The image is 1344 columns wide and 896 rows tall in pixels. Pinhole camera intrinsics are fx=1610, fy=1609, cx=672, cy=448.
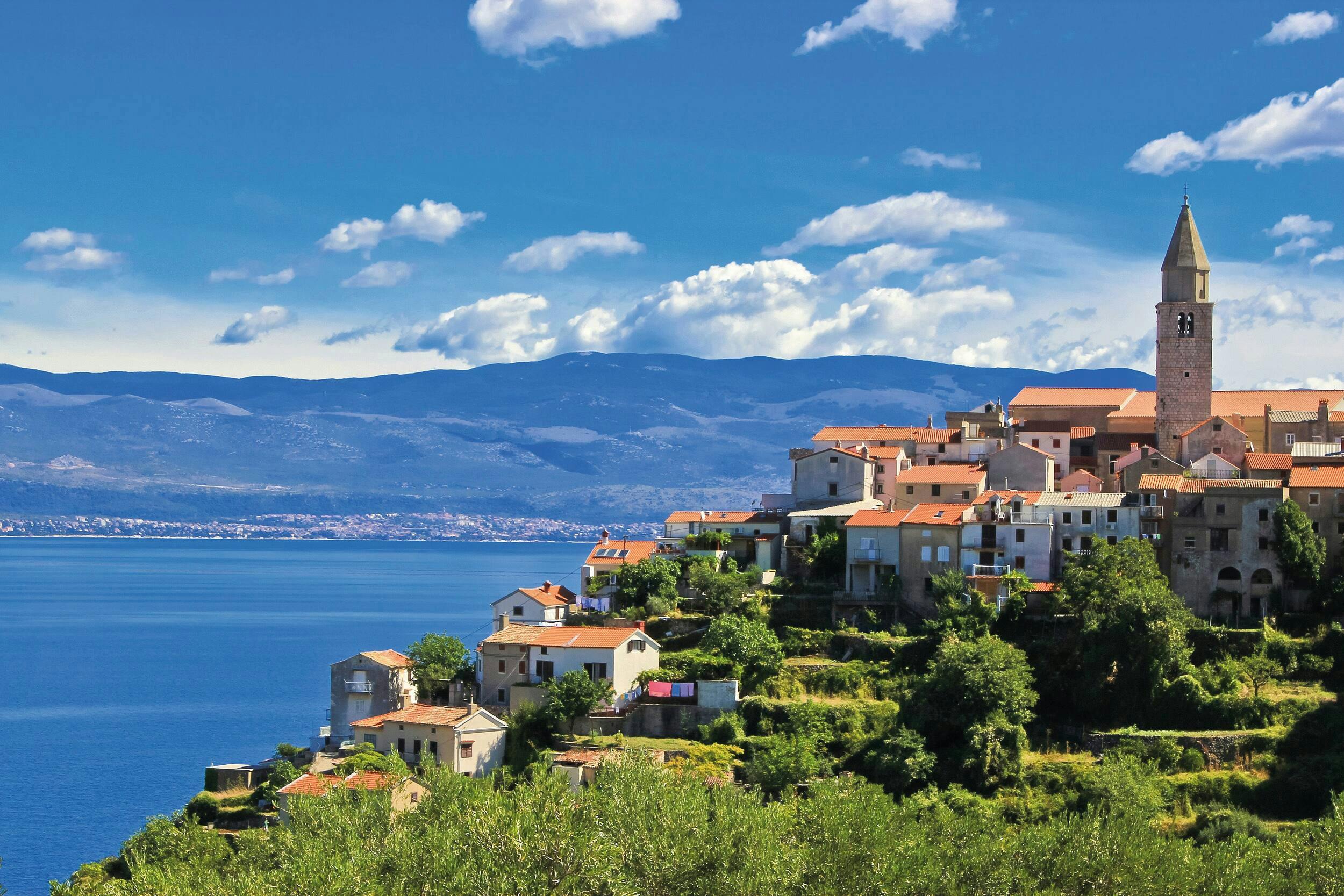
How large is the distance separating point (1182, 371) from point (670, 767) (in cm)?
3119

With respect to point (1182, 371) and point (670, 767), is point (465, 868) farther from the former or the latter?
point (1182, 371)

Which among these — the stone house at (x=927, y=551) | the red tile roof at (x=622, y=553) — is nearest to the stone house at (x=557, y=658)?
the stone house at (x=927, y=551)

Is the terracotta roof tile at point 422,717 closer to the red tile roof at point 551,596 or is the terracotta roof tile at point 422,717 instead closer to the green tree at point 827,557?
the red tile roof at point 551,596

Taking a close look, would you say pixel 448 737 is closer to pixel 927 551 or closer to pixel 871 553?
pixel 871 553

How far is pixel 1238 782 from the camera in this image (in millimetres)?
47594

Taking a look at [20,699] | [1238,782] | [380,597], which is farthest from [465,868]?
[380,597]

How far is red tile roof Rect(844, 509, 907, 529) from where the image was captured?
197 feet

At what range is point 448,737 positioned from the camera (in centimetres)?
5400

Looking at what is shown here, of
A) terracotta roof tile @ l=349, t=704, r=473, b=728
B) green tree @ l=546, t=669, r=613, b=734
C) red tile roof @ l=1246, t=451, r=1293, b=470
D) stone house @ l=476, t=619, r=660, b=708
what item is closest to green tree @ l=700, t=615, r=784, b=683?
stone house @ l=476, t=619, r=660, b=708

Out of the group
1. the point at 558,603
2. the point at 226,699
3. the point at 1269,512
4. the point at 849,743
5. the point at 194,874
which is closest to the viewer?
the point at 194,874

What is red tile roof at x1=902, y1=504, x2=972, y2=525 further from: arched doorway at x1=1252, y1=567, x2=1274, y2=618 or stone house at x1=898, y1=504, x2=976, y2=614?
arched doorway at x1=1252, y1=567, x2=1274, y2=618

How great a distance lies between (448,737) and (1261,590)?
92.1ft

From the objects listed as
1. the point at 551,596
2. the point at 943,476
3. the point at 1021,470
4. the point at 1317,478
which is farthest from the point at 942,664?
the point at 551,596

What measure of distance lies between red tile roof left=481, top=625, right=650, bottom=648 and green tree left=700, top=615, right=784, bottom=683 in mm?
3391
